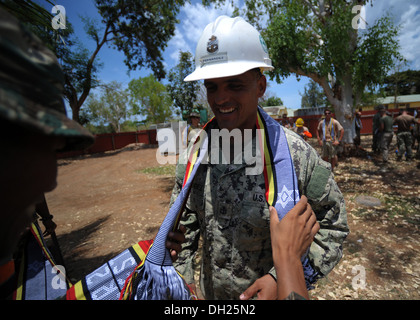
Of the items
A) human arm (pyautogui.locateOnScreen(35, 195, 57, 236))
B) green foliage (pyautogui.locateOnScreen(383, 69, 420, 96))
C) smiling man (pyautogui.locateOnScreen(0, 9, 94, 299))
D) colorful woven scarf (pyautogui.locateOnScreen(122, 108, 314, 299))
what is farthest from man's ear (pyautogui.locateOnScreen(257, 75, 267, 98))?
green foliage (pyautogui.locateOnScreen(383, 69, 420, 96))

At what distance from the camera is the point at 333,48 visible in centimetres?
904

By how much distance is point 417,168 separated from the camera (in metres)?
8.17

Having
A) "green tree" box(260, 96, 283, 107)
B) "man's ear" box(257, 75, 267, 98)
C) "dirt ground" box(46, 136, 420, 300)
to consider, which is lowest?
"dirt ground" box(46, 136, 420, 300)

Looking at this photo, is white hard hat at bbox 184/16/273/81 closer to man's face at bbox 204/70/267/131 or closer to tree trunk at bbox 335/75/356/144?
man's face at bbox 204/70/267/131

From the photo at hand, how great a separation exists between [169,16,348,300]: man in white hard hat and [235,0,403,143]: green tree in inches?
353

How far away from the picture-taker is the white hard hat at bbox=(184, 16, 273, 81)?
153 centimetres

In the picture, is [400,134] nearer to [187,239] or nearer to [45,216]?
[187,239]

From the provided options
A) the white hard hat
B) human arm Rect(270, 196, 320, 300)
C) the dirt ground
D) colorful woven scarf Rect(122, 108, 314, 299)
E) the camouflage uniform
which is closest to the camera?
human arm Rect(270, 196, 320, 300)

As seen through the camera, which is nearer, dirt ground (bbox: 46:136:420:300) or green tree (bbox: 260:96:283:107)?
dirt ground (bbox: 46:136:420:300)

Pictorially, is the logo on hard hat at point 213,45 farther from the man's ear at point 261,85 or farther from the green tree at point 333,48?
the green tree at point 333,48

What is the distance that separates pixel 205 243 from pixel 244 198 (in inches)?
20.6

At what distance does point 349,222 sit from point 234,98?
186 inches

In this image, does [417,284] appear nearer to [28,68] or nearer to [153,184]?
[28,68]

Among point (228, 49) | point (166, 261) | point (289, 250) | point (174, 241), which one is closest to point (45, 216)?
point (174, 241)
